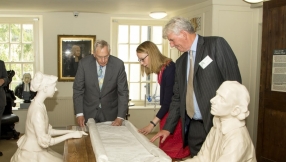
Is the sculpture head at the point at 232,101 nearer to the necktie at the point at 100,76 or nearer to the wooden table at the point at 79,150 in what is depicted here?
the wooden table at the point at 79,150

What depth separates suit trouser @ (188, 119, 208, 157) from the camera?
7.45 feet

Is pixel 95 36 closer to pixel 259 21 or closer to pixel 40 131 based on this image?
pixel 259 21

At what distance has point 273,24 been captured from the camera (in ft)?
15.0

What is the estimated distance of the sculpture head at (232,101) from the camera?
1589 mm

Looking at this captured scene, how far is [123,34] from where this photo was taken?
773 centimetres

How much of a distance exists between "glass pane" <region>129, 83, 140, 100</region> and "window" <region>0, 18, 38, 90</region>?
219 cm

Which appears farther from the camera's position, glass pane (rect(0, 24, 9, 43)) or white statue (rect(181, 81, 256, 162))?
glass pane (rect(0, 24, 9, 43))

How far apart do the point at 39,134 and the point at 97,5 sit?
4.44m

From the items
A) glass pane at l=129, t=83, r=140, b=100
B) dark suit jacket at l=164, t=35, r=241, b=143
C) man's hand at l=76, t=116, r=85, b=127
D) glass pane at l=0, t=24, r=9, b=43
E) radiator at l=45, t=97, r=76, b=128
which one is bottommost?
radiator at l=45, t=97, r=76, b=128

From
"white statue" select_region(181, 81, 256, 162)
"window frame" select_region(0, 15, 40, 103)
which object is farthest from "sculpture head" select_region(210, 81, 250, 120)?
"window frame" select_region(0, 15, 40, 103)

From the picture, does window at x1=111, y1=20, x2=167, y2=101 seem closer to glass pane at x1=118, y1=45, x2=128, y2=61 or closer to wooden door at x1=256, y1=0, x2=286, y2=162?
glass pane at x1=118, y1=45, x2=128, y2=61

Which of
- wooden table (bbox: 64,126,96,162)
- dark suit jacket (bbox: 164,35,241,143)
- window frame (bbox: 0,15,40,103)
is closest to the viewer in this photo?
wooden table (bbox: 64,126,96,162)

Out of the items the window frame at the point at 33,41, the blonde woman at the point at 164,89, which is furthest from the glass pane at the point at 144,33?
the blonde woman at the point at 164,89

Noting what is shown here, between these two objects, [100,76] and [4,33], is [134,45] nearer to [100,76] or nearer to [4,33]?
[4,33]
